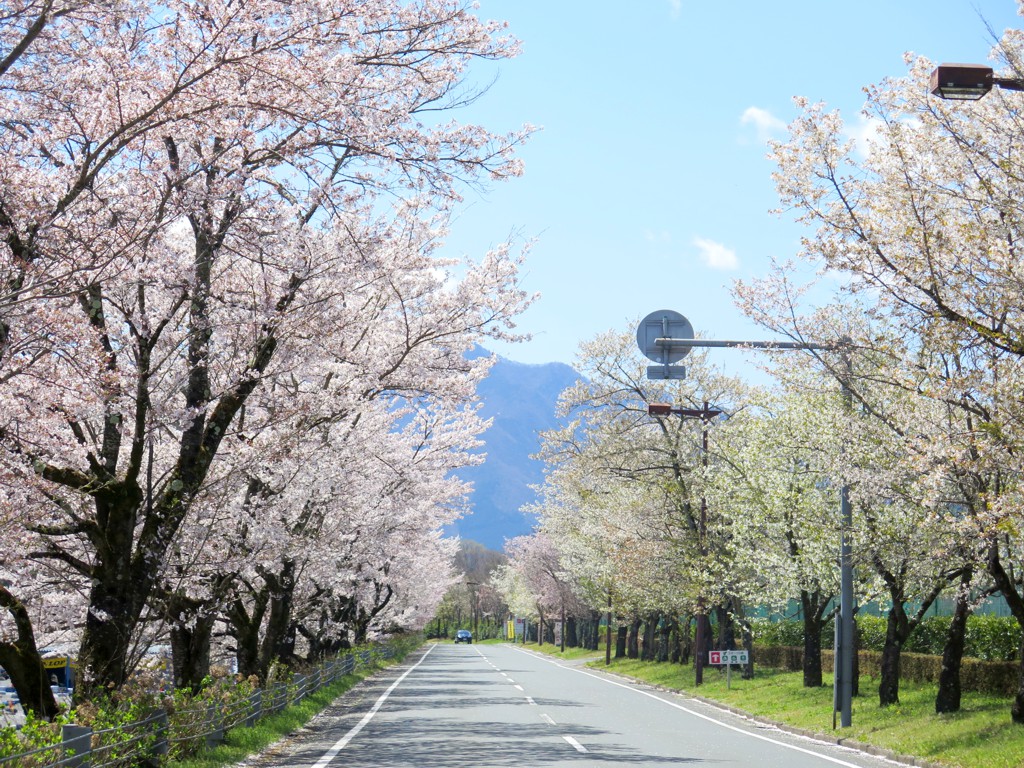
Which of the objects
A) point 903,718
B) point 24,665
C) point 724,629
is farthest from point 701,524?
point 24,665

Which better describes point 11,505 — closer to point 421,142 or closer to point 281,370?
point 281,370

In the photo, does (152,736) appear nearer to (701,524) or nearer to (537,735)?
(537,735)

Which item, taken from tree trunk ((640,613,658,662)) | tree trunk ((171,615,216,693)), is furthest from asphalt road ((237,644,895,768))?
tree trunk ((640,613,658,662))

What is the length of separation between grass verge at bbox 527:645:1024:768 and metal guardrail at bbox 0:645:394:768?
9.91 m

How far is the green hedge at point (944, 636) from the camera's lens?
70.8 feet

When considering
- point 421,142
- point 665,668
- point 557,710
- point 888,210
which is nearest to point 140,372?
point 421,142

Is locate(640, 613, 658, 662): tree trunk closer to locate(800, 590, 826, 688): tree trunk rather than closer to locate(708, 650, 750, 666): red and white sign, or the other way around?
locate(708, 650, 750, 666): red and white sign

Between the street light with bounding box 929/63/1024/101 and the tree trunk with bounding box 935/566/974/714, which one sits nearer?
the street light with bounding box 929/63/1024/101

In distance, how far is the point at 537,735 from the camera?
18031mm

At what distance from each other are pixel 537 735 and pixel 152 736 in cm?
819

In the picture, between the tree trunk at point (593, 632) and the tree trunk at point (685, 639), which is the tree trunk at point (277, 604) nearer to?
the tree trunk at point (685, 639)

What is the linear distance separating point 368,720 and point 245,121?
14.4 meters

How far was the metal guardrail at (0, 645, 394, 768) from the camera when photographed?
8773mm

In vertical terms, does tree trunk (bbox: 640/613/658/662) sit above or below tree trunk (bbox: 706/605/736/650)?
below
